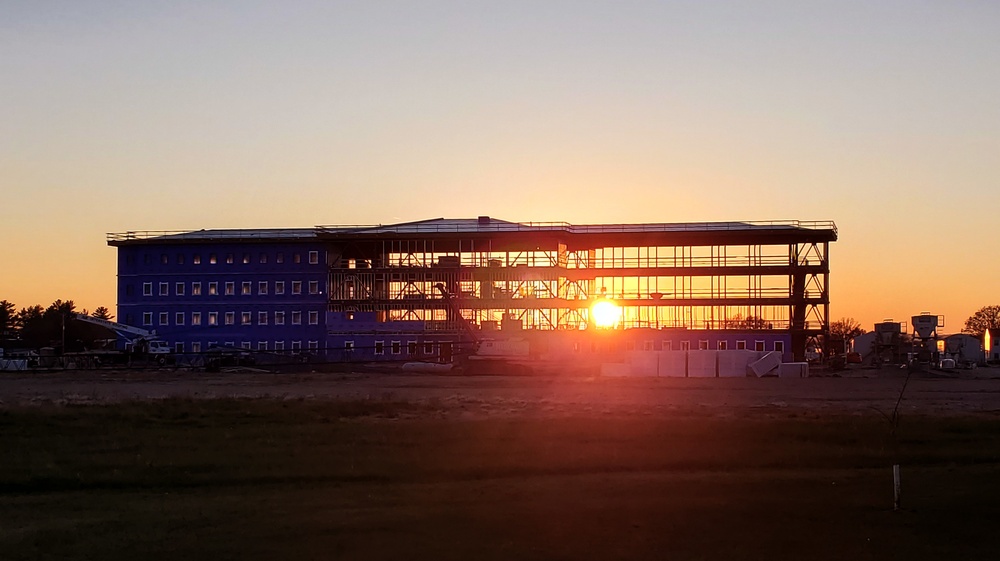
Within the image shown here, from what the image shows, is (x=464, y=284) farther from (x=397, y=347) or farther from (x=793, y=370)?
(x=793, y=370)

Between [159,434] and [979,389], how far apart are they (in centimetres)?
4386

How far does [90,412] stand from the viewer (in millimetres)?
34000

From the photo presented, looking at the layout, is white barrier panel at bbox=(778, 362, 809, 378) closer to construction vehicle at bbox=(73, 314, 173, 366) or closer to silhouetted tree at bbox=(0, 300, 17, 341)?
construction vehicle at bbox=(73, 314, 173, 366)

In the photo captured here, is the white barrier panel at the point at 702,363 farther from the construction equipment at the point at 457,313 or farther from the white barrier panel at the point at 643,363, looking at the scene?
the construction equipment at the point at 457,313

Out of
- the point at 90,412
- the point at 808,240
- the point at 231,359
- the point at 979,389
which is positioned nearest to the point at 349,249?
the point at 231,359

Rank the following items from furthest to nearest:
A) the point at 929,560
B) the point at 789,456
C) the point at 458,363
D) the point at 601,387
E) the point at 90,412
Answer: the point at 458,363
the point at 601,387
the point at 90,412
the point at 789,456
the point at 929,560

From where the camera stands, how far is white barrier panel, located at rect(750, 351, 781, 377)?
221 feet

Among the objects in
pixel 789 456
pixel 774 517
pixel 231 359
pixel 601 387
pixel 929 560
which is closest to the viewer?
pixel 929 560

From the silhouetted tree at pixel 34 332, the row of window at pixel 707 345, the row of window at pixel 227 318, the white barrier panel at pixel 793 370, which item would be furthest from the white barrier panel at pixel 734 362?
the silhouetted tree at pixel 34 332

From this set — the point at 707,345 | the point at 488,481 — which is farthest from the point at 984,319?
the point at 488,481

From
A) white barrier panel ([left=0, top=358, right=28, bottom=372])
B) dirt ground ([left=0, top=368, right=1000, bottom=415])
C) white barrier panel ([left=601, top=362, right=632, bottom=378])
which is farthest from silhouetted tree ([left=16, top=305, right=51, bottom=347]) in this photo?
white barrier panel ([left=601, top=362, right=632, bottom=378])

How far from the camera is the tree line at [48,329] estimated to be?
9781 centimetres

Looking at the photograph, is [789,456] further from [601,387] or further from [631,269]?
[631,269]

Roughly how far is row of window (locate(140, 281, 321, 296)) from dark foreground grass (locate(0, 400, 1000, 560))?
6274cm
